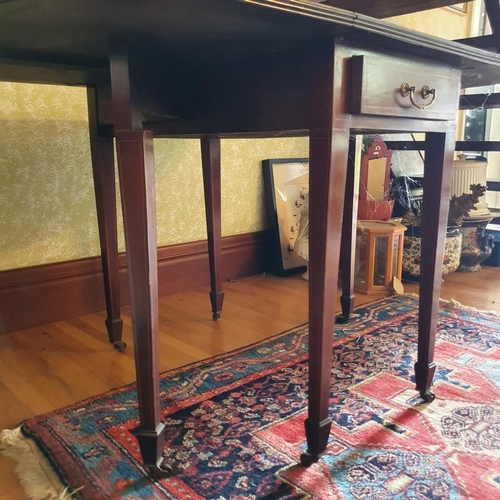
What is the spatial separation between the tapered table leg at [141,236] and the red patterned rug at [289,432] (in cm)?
10

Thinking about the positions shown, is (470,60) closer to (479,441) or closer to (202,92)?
(202,92)

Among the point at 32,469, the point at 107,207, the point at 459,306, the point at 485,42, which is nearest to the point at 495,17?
the point at 485,42

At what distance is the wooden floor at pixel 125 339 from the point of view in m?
1.17

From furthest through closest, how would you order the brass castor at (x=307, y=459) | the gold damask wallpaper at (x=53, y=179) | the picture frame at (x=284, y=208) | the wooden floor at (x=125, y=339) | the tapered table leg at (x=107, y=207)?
the picture frame at (x=284, y=208) → the gold damask wallpaper at (x=53, y=179) → the tapered table leg at (x=107, y=207) → the wooden floor at (x=125, y=339) → the brass castor at (x=307, y=459)

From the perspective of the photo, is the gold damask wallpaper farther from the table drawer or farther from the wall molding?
the table drawer

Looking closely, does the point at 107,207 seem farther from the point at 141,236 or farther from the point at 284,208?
the point at 284,208

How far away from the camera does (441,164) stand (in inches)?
41.4

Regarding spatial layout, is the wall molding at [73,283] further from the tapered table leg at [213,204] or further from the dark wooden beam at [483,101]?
the dark wooden beam at [483,101]

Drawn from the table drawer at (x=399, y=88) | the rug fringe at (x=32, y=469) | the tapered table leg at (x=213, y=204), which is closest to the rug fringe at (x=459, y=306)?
the tapered table leg at (x=213, y=204)

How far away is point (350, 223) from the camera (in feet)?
5.32

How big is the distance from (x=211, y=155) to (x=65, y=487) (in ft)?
3.29

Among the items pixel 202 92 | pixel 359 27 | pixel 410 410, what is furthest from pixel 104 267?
pixel 359 27

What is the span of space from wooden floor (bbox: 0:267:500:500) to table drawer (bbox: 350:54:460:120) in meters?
0.81

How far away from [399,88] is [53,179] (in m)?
1.14
